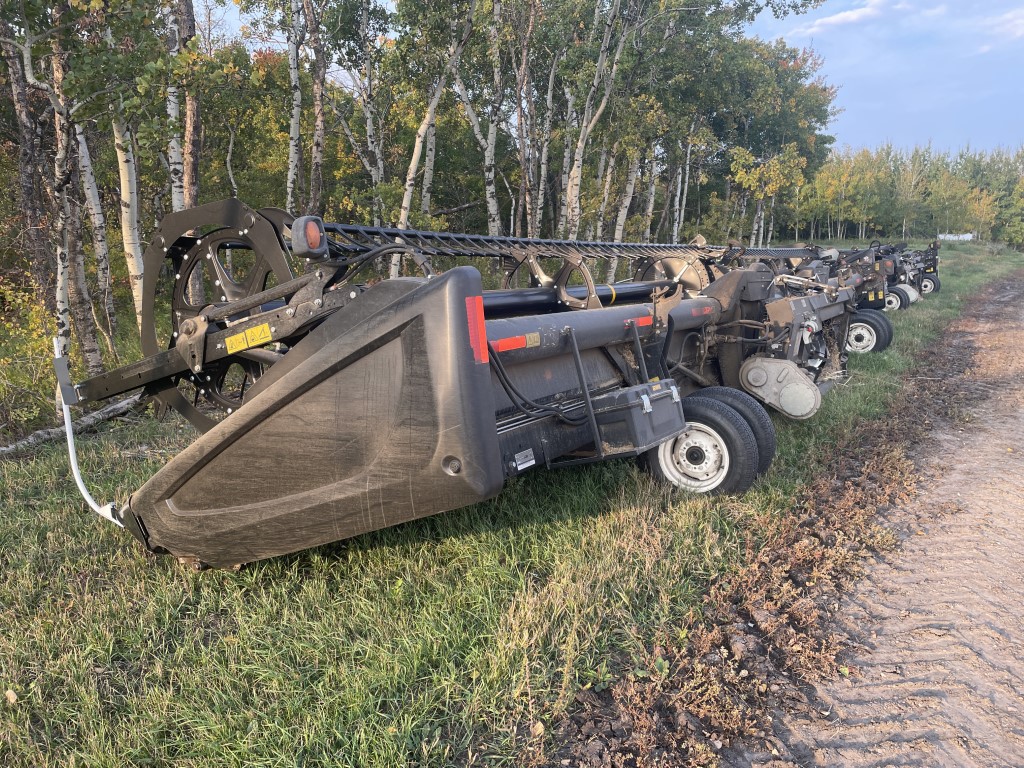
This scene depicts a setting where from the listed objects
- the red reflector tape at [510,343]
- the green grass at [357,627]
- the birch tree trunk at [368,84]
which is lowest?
the green grass at [357,627]

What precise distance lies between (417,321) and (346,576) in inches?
60.7

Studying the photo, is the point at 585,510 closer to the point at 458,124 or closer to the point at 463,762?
the point at 463,762

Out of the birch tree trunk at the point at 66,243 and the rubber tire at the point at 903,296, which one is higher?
the birch tree trunk at the point at 66,243

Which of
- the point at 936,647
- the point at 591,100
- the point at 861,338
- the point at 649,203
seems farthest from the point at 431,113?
the point at 649,203

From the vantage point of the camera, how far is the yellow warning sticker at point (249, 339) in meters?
2.82

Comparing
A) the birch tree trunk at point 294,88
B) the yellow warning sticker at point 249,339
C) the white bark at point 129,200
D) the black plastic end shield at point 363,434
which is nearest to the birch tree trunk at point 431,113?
the birch tree trunk at point 294,88

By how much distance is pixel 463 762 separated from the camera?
86.4 inches

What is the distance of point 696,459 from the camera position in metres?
4.27

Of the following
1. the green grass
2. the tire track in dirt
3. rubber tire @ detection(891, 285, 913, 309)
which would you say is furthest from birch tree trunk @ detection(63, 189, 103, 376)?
rubber tire @ detection(891, 285, 913, 309)

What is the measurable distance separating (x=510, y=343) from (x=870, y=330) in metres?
9.45

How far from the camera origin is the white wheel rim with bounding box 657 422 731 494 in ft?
13.7

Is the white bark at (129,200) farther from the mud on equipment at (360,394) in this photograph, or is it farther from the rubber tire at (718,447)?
the rubber tire at (718,447)

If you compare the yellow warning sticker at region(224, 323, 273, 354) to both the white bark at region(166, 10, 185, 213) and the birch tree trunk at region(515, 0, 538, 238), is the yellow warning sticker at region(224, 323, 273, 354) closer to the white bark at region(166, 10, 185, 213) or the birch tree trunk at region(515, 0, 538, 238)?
the white bark at region(166, 10, 185, 213)

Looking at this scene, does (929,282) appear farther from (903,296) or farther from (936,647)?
(936,647)
